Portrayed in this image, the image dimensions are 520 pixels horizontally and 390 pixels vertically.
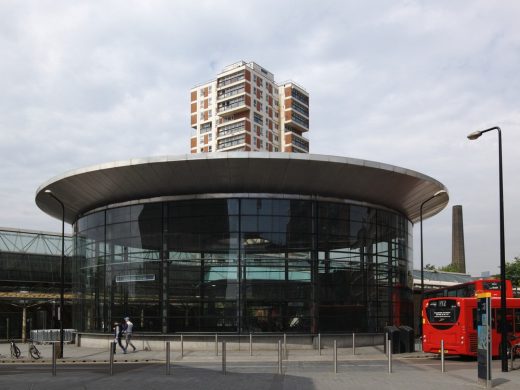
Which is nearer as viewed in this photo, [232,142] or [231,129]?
[231,129]

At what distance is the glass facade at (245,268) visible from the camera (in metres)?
31.0

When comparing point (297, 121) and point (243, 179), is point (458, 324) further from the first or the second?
A: point (297, 121)

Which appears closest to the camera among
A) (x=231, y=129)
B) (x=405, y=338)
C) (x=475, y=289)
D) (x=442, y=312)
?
(x=442, y=312)

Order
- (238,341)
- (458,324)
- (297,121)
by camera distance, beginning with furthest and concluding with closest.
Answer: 1. (297,121)
2. (238,341)
3. (458,324)

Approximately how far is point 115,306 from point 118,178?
6.93 m

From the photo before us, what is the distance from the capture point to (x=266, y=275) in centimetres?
3106

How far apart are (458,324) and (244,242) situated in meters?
10.8

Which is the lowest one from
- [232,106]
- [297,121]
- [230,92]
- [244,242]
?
[244,242]

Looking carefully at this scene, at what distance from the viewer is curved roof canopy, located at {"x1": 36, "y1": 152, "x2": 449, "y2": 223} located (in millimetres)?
29672

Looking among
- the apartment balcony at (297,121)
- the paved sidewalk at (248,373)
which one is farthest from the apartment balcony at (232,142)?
the paved sidewalk at (248,373)

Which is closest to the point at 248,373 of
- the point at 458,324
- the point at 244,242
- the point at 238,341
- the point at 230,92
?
the point at 238,341

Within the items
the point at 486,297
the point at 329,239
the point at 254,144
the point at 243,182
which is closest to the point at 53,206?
the point at 243,182

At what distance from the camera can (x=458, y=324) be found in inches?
1037

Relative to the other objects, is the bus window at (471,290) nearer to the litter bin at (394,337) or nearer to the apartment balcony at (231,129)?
the litter bin at (394,337)
